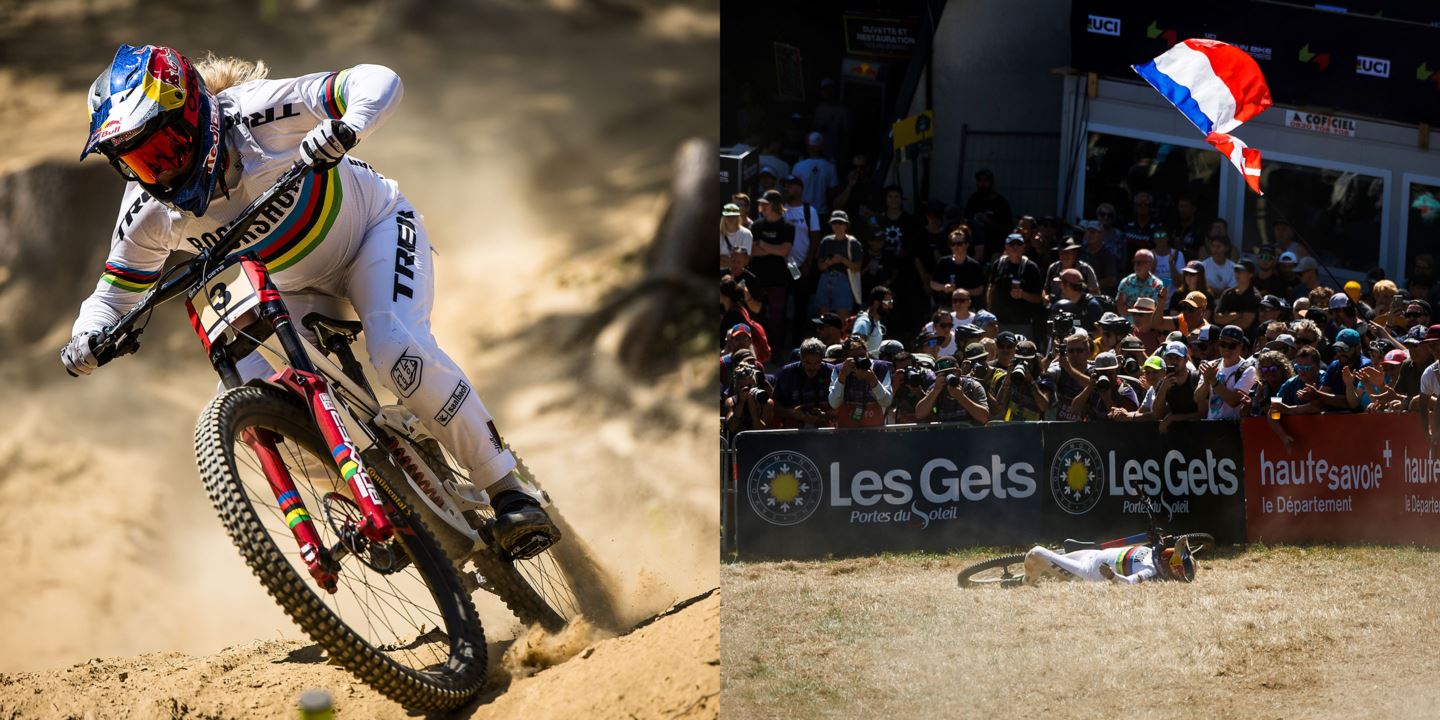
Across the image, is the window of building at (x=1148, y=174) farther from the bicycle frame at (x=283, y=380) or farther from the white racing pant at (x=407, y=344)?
the bicycle frame at (x=283, y=380)

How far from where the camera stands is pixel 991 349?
9.35 metres

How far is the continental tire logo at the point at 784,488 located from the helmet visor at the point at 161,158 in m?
5.07

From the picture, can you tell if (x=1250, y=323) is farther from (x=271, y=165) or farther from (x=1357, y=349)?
(x=271, y=165)

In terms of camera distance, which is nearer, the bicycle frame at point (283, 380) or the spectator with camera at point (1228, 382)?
the bicycle frame at point (283, 380)

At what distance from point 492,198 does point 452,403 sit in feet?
8.90

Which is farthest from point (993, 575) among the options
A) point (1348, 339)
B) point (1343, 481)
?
point (1348, 339)

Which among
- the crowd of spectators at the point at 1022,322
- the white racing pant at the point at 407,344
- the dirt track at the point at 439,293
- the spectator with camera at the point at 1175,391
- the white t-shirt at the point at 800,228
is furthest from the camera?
the white t-shirt at the point at 800,228

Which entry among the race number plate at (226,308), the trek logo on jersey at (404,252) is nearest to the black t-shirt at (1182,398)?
the trek logo on jersey at (404,252)

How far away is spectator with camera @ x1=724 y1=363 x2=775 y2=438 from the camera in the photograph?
350 inches

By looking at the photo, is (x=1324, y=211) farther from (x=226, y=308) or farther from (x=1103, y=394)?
(x=226, y=308)

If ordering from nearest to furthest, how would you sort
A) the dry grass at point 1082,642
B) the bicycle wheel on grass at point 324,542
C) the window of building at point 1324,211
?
the bicycle wheel on grass at point 324,542, the dry grass at point 1082,642, the window of building at point 1324,211

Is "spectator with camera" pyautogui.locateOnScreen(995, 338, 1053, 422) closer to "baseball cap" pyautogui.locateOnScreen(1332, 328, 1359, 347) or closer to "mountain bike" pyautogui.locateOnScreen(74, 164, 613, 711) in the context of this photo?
"baseball cap" pyautogui.locateOnScreen(1332, 328, 1359, 347)

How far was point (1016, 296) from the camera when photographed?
10.5 m

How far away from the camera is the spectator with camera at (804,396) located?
9.02 meters
